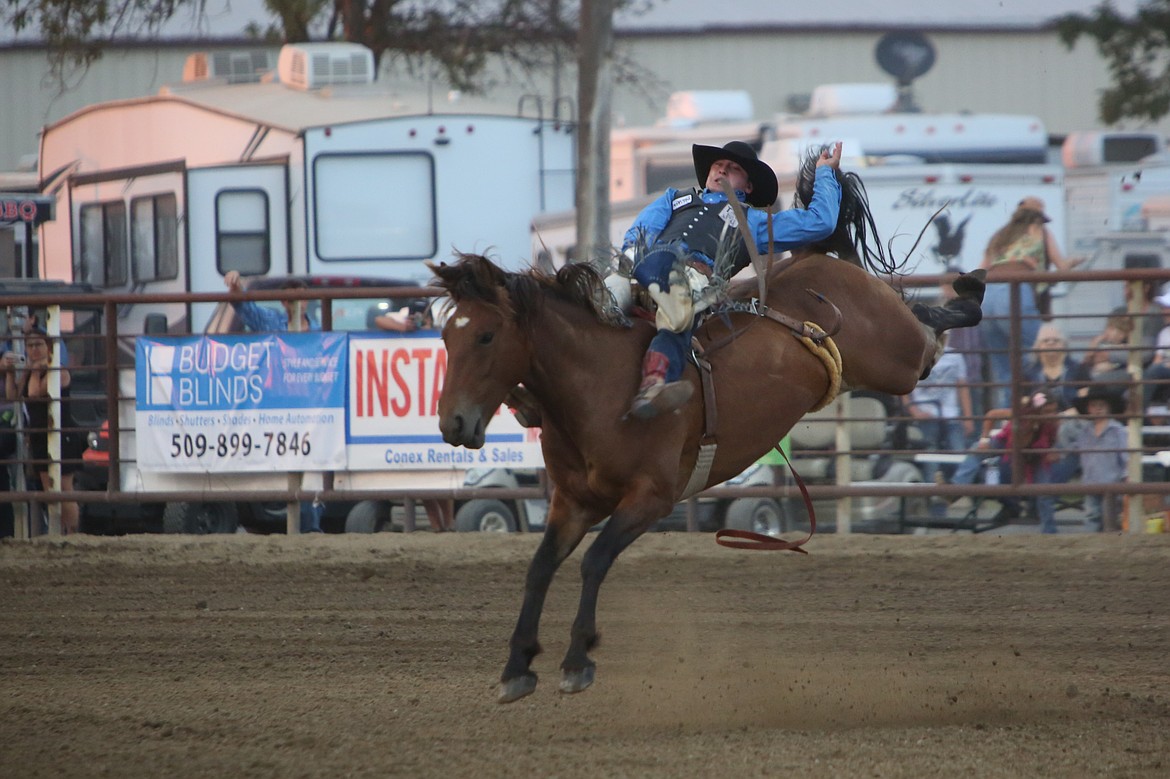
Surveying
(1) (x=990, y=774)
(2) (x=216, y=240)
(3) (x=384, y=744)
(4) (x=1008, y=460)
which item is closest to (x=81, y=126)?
(2) (x=216, y=240)

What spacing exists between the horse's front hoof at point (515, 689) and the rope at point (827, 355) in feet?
5.90

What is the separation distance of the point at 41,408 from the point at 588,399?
6.71m

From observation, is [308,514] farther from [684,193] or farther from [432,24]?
[432,24]

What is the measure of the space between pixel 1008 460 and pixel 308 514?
490cm

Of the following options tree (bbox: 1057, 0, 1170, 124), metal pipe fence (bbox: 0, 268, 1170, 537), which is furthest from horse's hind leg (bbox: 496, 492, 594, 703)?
tree (bbox: 1057, 0, 1170, 124)

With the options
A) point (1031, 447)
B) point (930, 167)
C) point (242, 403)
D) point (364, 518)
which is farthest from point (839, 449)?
point (930, 167)

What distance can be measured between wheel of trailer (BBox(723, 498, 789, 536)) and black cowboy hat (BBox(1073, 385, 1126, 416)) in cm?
210

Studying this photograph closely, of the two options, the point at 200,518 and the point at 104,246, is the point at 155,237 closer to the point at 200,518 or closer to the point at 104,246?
the point at 104,246

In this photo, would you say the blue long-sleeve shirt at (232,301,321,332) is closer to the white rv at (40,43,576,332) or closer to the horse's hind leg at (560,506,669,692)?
the white rv at (40,43,576,332)

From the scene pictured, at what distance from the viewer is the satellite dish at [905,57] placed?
58.7 ft

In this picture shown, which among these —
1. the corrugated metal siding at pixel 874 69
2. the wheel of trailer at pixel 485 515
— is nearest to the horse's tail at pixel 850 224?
the wheel of trailer at pixel 485 515

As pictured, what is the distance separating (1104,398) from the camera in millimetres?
9461

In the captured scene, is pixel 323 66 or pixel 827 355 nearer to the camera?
pixel 827 355

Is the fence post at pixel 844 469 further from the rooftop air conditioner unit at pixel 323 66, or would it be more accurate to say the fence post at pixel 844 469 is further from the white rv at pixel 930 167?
the rooftop air conditioner unit at pixel 323 66
